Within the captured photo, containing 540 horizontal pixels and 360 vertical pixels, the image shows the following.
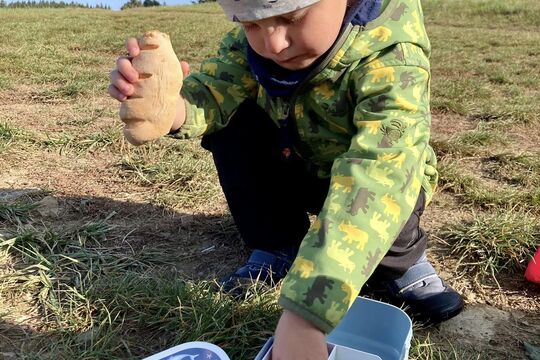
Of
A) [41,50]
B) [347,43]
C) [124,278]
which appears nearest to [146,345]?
[124,278]

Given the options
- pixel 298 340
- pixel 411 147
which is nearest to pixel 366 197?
pixel 411 147

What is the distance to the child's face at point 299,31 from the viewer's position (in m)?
1.26

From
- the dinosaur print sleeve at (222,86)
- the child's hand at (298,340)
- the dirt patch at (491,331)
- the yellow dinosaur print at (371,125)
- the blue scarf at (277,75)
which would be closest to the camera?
the child's hand at (298,340)

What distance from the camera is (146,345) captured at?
5.11 feet

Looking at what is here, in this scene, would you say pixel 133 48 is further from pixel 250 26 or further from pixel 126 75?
pixel 250 26

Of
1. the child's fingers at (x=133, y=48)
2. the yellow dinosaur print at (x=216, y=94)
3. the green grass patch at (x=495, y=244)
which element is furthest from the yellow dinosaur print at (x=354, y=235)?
the green grass patch at (x=495, y=244)

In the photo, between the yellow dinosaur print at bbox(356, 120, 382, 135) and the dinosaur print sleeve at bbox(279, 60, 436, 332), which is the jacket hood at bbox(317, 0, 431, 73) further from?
the yellow dinosaur print at bbox(356, 120, 382, 135)

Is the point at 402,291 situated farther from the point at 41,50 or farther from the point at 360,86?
the point at 41,50

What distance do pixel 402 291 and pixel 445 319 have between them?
0.14 meters

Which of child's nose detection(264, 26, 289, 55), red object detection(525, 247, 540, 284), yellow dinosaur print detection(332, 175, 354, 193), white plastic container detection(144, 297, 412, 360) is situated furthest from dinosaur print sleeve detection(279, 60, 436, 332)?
red object detection(525, 247, 540, 284)

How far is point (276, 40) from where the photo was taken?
1.27 m

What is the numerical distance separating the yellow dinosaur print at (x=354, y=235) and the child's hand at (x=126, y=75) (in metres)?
0.61

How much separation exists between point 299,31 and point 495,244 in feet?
3.54

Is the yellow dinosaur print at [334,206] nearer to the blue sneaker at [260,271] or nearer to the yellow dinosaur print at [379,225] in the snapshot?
the yellow dinosaur print at [379,225]
